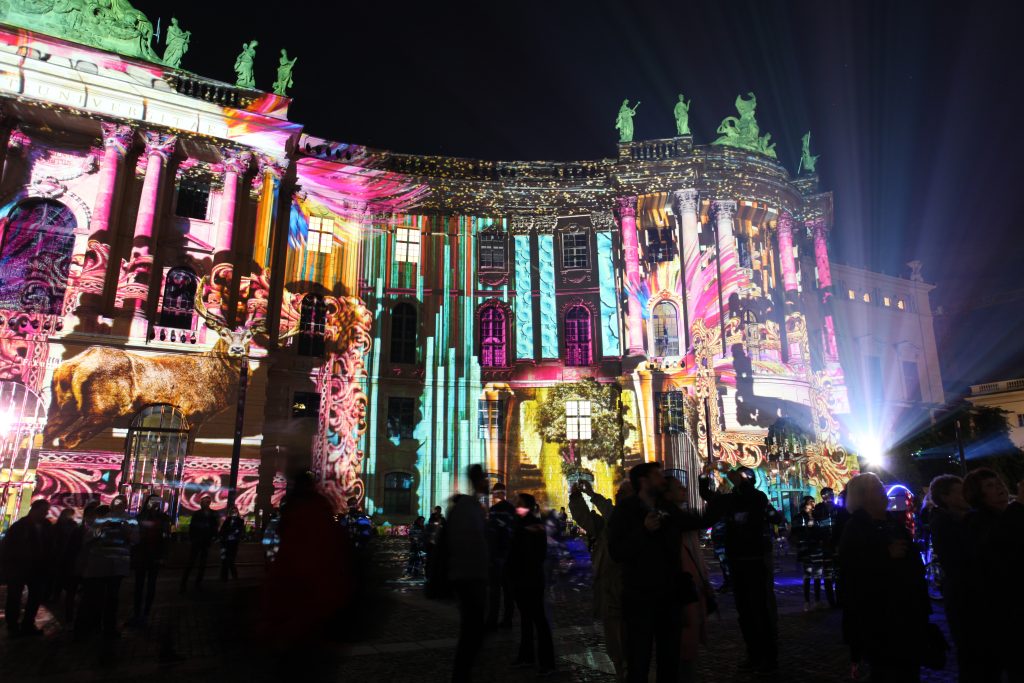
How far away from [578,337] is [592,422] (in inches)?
196

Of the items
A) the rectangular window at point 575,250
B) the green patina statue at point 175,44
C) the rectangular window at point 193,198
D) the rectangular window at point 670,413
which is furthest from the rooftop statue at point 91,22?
the rectangular window at point 670,413

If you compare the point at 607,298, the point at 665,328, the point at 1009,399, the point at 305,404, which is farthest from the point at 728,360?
the point at 1009,399

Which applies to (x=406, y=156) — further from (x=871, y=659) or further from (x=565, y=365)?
(x=871, y=659)

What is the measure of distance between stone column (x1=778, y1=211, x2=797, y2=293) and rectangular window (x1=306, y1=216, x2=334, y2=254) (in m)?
23.8

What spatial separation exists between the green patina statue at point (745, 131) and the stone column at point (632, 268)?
6.68 metres

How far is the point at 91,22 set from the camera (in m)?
27.8

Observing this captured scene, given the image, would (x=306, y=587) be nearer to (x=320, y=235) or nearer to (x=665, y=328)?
(x=320, y=235)

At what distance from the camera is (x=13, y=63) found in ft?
84.7

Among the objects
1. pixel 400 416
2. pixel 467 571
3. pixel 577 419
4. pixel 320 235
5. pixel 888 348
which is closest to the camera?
pixel 467 571

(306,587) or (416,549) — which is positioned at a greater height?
(306,587)

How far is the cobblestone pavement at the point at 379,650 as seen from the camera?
16.2 feet

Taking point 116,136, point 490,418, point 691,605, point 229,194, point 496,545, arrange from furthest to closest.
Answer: point 490,418 → point 229,194 → point 116,136 → point 496,545 → point 691,605

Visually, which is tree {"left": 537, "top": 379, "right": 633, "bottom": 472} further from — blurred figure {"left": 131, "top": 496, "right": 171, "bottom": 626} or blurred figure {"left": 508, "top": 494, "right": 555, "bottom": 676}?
blurred figure {"left": 508, "top": 494, "right": 555, "bottom": 676}

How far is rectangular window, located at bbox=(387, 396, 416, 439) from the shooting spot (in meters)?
32.1
